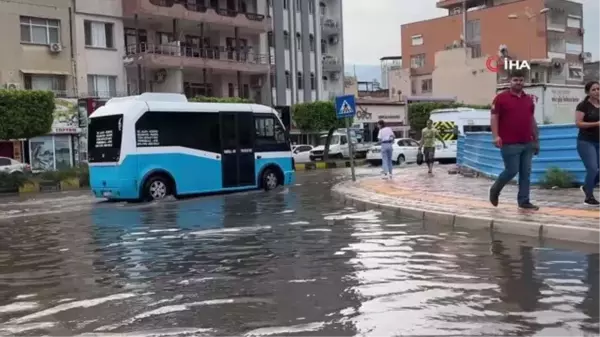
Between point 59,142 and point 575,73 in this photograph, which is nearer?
point 59,142

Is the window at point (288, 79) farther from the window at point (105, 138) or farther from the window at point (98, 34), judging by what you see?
the window at point (105, 138)

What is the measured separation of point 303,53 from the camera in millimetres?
55875

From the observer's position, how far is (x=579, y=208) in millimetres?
9992

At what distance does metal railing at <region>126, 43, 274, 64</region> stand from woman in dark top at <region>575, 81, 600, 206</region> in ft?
111

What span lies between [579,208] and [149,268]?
20.3ft

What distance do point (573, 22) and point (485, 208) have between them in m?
77.0

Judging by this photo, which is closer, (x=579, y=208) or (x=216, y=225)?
(x=579, y=208)

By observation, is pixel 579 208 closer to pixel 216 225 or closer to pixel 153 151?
pixel 216 225

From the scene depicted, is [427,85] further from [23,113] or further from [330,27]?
[23,113]

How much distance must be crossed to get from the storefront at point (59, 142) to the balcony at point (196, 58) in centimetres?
519

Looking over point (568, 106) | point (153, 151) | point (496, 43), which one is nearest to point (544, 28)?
point (496, 43)

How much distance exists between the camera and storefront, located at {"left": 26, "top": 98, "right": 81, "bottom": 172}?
3756 cm

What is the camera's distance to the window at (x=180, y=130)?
17.3 meters

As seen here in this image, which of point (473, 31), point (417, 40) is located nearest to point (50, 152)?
point (473, 31)
